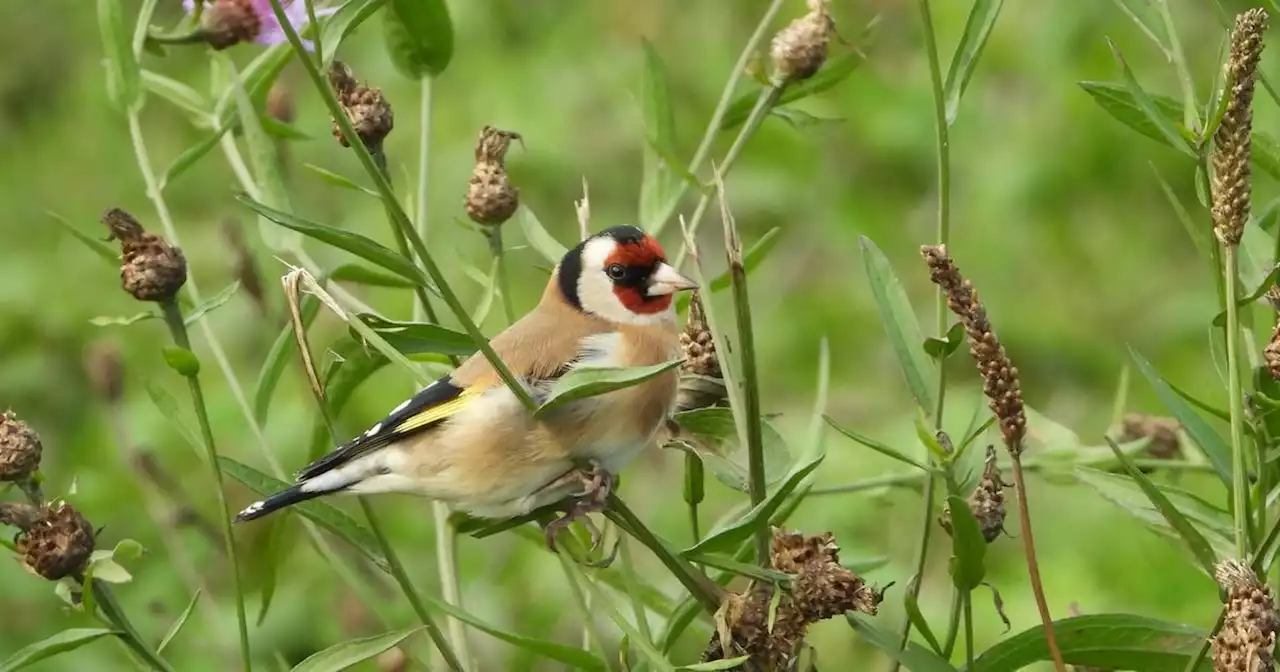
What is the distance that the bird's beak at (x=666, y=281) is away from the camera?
4.06 feet

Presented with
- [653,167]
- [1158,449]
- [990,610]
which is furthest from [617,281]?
[990,610]

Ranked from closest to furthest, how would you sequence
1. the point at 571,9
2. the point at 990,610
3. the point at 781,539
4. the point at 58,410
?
the point at 781,539
the point at 990,610
the point at 58,410
the point at 571,9

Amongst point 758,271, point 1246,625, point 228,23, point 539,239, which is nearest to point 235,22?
point 228,23

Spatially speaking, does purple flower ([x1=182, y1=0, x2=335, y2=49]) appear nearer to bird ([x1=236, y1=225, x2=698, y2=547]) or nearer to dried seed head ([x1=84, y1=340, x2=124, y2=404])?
bird ([x1=236, y1=225, x2=698, y2=547])

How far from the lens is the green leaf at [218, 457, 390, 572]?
3.45 ft

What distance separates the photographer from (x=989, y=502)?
39.1 inches

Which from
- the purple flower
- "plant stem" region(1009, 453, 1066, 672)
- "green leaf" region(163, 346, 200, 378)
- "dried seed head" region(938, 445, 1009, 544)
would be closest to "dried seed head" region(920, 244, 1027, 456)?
"plant stem" region(1009, 453, 1066, 672)

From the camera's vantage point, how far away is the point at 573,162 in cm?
315

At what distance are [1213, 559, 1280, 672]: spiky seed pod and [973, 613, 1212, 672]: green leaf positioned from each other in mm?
151

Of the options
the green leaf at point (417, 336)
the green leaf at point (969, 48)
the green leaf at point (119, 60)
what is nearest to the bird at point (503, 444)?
the green leaf at point (417, 336)

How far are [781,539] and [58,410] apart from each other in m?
2.19

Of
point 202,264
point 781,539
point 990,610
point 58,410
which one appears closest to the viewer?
point 781,539

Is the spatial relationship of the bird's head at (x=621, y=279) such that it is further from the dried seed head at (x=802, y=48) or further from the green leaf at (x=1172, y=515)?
the green leaf at (x=1172, y=515)

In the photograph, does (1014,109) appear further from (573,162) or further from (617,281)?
(617,281)
